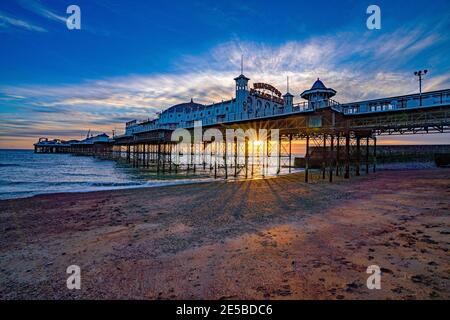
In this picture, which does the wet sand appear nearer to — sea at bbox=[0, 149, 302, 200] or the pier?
A: sea at bbox=[0, 149, 302, 200]

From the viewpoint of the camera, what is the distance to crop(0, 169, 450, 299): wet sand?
4.02 m

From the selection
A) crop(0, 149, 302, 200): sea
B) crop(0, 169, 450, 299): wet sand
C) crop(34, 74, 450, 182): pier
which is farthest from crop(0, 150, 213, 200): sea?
crop(0, 169, 450, 299): wet sand

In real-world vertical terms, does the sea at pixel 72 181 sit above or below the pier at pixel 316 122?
below

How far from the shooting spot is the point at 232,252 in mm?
5645

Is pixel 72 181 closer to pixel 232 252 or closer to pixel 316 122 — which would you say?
pixel 232 252

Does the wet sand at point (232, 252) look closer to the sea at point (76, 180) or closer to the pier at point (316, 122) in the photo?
the sea at point (76, 180)

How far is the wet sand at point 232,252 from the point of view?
4.02 m

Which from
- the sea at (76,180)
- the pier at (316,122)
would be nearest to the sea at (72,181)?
the sea at (76,180)

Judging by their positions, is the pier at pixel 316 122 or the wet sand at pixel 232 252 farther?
the pier at pixel 316 122

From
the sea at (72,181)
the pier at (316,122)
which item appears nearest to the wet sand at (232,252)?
the sea at (72,181)

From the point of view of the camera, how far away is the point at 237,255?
17.9 ft

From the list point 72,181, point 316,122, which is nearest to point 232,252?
point 316,122
